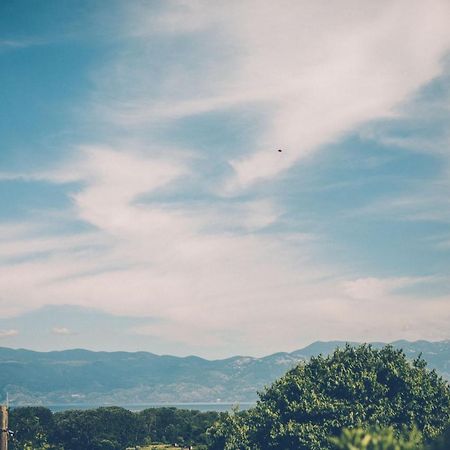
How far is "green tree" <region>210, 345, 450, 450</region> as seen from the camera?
60.0 metres

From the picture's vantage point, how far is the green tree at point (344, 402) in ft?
197

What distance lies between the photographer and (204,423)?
147 m

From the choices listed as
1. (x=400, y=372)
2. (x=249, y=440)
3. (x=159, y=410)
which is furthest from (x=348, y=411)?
(x=159, y=410)

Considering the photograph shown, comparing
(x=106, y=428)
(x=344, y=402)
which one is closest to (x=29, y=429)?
(x=106, y=428)

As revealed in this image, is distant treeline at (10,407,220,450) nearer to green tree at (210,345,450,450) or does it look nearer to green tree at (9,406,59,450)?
green tree at (9,406,59,450)

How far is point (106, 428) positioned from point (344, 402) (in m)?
93.1

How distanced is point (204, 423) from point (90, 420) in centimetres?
3287

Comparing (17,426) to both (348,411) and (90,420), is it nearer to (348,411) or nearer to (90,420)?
(90,420)

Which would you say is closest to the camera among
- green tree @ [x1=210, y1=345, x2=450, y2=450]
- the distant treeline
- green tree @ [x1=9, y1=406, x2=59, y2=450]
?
green tree @ [x1=210, y1=345, x2=450, y2=450]

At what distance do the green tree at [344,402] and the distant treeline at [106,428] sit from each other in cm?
5081

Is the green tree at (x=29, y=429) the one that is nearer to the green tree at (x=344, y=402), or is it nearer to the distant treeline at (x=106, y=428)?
the distant treeline at (x=106, y=428)

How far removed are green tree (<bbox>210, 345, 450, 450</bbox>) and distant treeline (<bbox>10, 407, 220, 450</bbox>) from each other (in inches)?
2001

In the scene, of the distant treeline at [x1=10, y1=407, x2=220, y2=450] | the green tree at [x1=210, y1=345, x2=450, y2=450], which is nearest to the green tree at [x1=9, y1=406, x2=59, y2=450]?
the distant treeline at [x1=10, y1=407, x2=220, y2=450]

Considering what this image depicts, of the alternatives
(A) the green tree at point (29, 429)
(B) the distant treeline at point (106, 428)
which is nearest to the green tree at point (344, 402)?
(A) the green tree at point (29, 429)
